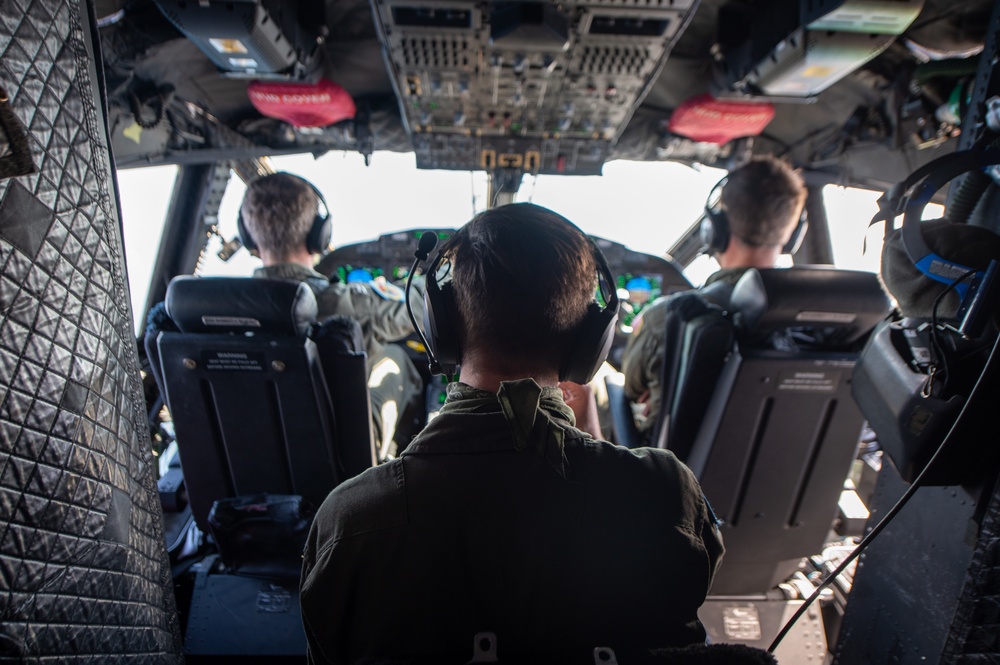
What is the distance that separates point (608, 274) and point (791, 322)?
770 millimetres

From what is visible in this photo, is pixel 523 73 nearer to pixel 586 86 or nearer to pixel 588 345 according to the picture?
pixel 586 86

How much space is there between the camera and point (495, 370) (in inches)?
30.6

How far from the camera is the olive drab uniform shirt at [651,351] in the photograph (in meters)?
1.79

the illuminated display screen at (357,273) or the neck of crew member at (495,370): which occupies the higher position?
the neck of crew member at (495,370)

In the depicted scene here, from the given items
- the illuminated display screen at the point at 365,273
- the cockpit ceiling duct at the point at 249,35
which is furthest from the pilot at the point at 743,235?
the cockpit ceiling duct at the point at 249,35

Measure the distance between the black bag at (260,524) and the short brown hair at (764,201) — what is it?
5.89ft

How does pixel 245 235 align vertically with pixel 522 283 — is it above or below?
below

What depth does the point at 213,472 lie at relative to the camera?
1.75 meters

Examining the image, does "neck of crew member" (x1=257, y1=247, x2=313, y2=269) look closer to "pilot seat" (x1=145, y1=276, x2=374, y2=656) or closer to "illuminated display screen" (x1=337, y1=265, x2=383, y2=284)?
"pilot seat" (x1=145, y1=276, x2=374, y2=656)

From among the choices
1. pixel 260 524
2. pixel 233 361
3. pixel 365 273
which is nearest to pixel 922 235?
pixel 233 361

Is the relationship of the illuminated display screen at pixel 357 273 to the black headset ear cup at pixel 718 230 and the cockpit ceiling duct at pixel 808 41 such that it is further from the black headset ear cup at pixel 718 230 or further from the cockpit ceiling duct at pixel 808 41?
the cockpit ceiling duct at pixel 808 41

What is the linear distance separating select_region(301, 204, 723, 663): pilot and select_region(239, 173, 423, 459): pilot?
142cm

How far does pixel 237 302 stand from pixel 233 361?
0.64 ft

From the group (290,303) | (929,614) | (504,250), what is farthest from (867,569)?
(290,303)
